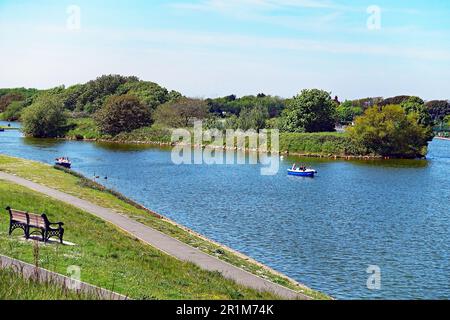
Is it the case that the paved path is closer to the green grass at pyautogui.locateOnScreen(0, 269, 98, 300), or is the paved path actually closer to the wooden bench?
the wooden bench

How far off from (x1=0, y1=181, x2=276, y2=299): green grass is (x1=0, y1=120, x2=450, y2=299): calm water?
23.7 ft

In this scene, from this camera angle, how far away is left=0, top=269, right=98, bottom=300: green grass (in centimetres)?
1019

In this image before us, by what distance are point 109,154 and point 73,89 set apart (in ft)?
323

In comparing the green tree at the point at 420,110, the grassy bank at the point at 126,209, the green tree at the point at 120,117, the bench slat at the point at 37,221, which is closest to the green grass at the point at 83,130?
the green tree at the point at 120,117

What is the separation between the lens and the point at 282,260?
3008 cm

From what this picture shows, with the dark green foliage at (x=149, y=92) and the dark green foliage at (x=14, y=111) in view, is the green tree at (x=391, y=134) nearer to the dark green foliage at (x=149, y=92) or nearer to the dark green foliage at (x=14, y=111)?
the dark green foliage at (x=149, y=92)

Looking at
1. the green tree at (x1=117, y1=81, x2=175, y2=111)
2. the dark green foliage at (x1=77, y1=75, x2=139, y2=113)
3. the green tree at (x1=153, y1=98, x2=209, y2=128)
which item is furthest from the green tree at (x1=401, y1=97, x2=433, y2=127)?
the dark green foliage at (x1=77, y1=75, x2=139, y2=113)

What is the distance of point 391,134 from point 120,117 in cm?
6293

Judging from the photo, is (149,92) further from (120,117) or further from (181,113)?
(120,117)

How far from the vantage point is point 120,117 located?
436 ft

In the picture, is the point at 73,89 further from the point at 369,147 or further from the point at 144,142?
the point at 369,147

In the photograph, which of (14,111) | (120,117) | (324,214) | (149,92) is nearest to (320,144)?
(120,117)
